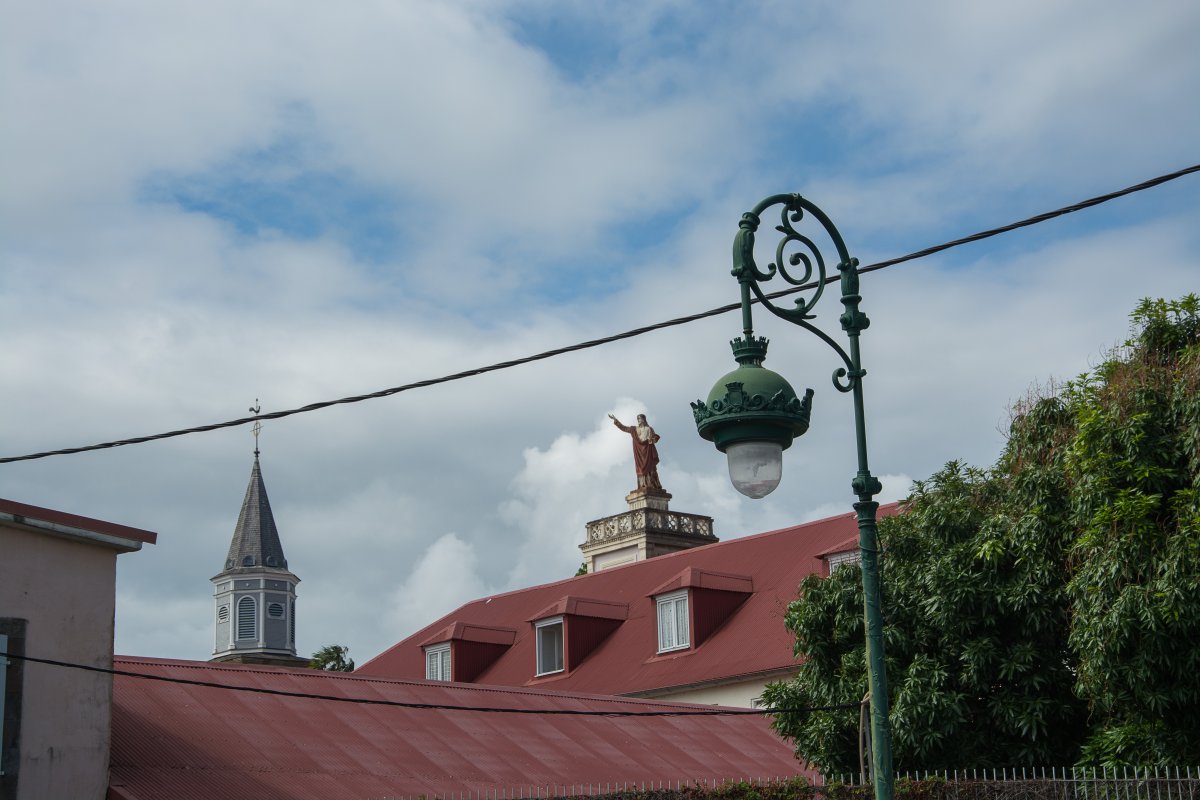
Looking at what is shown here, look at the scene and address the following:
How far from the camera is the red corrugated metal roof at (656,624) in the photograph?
117ft

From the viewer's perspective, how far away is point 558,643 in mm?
40969

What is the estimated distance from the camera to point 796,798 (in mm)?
18688

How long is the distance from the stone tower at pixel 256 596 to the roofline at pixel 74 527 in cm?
3747

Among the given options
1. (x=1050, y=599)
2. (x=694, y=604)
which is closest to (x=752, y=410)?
(x=1050, y=599)

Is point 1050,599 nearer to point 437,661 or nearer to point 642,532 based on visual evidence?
point 437,661

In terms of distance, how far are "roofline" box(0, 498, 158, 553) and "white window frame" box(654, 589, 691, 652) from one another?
68.3 ft

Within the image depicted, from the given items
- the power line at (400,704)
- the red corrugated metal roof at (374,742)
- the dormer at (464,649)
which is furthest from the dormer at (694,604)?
the red corrugated metal roof at (374,742)

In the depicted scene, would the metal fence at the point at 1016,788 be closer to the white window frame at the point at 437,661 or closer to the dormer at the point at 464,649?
the dormer at the point at 464,649

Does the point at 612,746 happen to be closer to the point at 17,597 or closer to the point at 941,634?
the point at 941,634

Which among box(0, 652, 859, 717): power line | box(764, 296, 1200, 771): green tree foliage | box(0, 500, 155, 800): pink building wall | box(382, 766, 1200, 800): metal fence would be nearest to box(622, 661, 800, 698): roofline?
box(0, 652, 859, 717): power line

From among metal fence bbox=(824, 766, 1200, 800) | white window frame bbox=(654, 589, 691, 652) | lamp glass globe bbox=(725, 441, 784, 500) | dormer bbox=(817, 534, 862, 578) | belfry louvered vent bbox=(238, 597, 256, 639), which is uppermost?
belfry louvered vent bbox=(238, 597, 256, 639)

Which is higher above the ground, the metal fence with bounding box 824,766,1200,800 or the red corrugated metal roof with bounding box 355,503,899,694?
the red corrugated metal roof with bounding box 355,503,899,694

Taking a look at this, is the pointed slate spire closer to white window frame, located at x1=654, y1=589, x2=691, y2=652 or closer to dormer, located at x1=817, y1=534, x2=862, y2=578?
white window frame, located at x1=654, y1=589, x2=691, y2=652

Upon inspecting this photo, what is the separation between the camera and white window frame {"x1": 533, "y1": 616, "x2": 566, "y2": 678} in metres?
40.2
